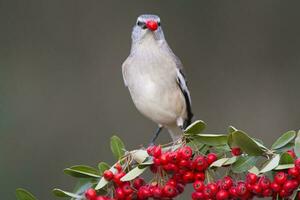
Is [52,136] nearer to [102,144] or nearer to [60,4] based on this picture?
[102,144]

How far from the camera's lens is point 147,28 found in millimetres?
3428

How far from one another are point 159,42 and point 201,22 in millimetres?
1843

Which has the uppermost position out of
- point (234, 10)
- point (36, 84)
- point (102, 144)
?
point (234, 10)

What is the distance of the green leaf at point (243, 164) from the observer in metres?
2.11

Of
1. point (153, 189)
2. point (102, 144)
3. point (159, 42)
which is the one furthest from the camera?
point (102, 144)

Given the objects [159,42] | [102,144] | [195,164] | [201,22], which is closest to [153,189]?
[195,164]

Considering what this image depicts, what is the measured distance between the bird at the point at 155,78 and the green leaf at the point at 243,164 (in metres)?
1.27

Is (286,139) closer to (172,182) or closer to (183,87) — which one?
(172,182)

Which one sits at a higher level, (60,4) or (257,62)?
(60,4)

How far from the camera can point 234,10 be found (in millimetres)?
5324

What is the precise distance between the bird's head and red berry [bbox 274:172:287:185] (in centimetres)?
145

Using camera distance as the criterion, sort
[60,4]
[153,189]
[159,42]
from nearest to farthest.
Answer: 1. [153,189]
2. [159,42]
3. [60,4]

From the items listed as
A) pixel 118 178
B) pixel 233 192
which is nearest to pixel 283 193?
pixel 233 192

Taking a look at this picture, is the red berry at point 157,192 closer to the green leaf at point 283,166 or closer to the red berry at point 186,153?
the red berry at point 186,153
